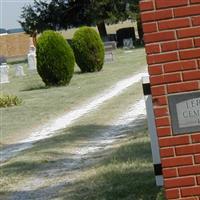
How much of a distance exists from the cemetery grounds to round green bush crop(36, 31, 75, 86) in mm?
2623

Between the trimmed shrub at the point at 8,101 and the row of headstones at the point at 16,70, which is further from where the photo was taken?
the row of headstones at the point at 16,70

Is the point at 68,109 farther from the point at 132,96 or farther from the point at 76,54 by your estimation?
the point at 76,54

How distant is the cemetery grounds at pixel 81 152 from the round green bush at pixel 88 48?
694 cm

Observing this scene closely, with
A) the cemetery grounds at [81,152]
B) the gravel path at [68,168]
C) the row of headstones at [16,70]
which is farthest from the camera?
the row of headstones at [16,70]

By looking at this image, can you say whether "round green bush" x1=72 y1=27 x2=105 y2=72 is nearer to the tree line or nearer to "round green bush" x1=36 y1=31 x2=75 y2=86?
"round green bush" x1=36 y1=31 x2=75 y2=86

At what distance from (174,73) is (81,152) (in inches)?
243

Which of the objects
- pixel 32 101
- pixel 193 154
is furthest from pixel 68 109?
pixel 193 154

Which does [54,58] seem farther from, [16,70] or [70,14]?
[70,14]

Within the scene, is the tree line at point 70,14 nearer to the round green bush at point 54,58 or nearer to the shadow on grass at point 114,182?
the round green bush at point 54,58

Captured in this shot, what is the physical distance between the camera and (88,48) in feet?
90.8

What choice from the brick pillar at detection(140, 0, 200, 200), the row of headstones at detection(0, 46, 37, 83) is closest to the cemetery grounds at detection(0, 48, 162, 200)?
the brick pillar at detection(140, 0, 200, 200)

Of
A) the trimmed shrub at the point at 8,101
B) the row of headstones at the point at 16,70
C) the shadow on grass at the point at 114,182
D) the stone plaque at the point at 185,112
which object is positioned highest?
the stone plaque at the point at 185,112

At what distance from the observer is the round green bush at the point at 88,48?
90.5ft

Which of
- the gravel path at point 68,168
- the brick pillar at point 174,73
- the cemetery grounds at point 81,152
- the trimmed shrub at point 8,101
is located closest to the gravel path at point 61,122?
the cemetery grounds at point 81,152
